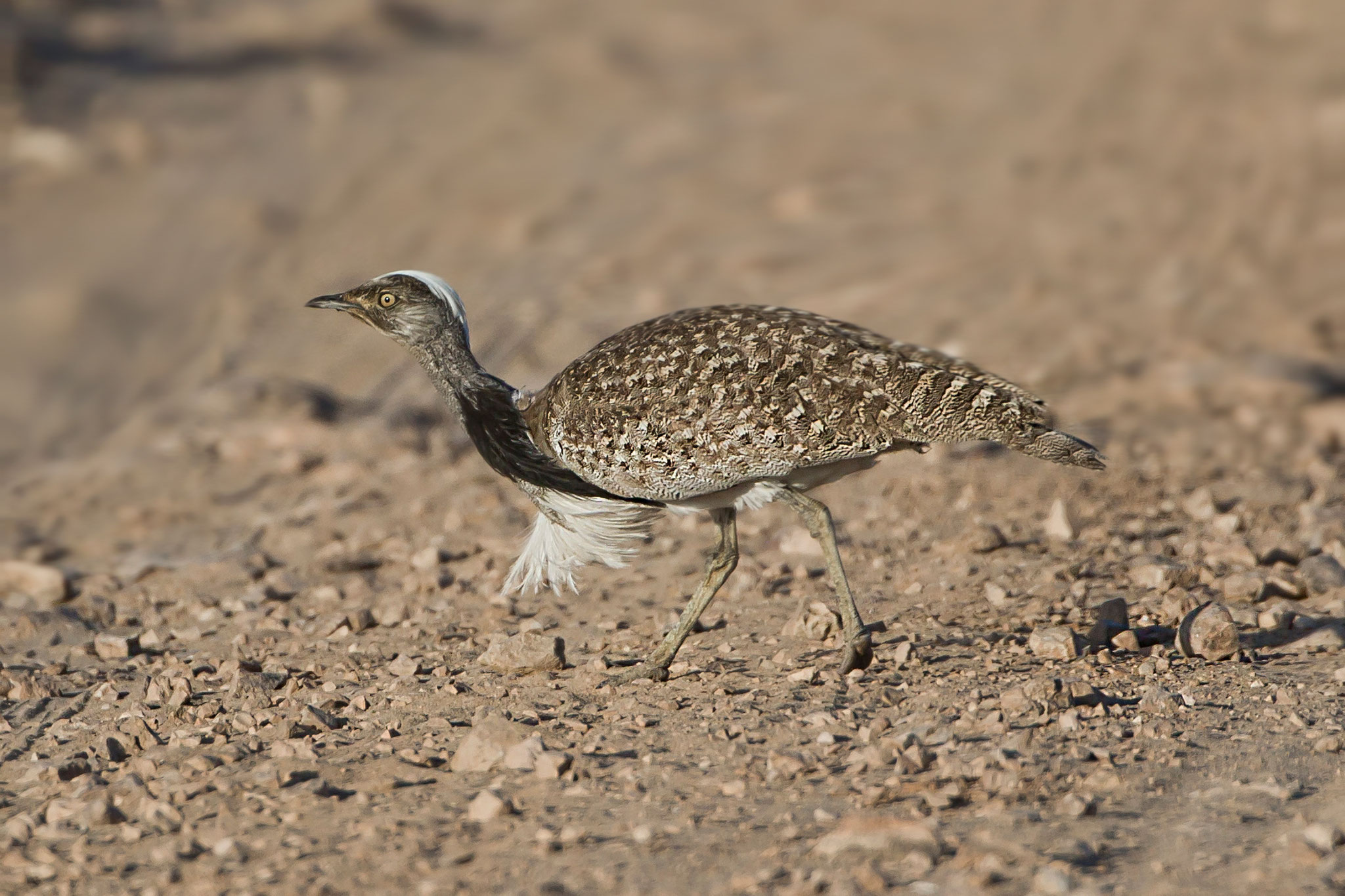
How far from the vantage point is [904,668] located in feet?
18.2

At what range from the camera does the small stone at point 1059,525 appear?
720 cm

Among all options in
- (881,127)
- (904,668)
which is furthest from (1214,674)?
(881,127)

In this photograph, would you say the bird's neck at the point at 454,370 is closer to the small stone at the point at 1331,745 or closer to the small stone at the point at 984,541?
the small stone at the point at 984,541

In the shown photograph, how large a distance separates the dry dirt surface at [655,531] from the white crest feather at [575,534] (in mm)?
343

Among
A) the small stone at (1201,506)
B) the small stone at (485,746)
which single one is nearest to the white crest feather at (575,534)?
the small stone at (485,746)

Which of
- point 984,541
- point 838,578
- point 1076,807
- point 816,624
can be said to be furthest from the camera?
point 984,541

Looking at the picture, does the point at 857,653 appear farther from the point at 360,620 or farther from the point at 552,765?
the point at 360,620

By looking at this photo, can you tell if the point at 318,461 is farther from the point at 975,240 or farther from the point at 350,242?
the point at 975,240

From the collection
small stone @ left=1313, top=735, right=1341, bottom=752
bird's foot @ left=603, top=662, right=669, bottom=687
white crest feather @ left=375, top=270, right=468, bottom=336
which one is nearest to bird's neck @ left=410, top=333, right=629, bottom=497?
white crest feather @ left=375, top=270, right=468, bottom=336

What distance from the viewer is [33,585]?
7.46m

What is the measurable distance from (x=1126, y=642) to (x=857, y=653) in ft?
3.72

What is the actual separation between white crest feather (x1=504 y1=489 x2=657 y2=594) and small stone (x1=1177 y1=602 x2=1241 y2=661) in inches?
86.8

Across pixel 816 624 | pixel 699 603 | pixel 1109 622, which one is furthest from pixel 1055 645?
pixel 699 603

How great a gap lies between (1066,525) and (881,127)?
28.3 ft
